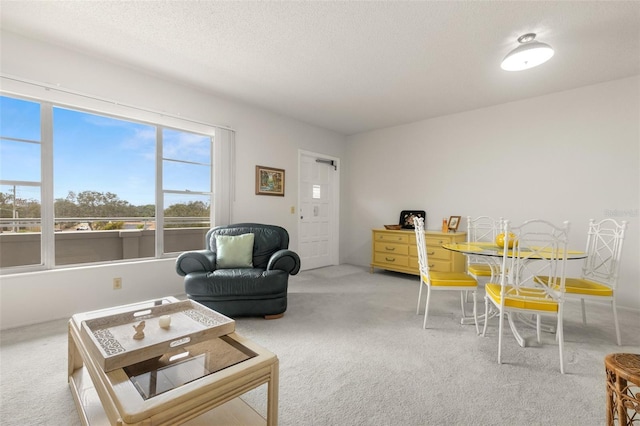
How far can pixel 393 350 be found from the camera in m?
2.18

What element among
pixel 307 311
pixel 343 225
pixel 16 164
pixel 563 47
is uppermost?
pixel 563 47

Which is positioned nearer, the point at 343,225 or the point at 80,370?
the point at 80,370

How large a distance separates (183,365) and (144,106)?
119 inches

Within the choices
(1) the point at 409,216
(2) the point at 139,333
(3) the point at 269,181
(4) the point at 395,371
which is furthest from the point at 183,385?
(1) the point at 409,216

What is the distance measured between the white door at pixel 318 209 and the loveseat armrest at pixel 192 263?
2202mm

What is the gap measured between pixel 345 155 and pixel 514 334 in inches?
168

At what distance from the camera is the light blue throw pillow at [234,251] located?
3.13 metres

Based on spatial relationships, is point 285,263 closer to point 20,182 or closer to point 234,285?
point 234,285

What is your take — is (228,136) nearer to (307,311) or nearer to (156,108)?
(156,108)

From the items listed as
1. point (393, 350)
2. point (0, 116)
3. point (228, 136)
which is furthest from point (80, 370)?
point (228, 136)

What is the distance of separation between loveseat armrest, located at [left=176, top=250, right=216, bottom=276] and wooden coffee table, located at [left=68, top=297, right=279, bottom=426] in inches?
47.3

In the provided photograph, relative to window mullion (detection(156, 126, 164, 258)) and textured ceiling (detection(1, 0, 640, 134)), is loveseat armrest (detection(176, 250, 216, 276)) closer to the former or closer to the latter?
window mullion (detection(156, 126, 164, 258))

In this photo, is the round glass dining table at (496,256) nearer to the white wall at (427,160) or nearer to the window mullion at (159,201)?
the white wall at (427,160)

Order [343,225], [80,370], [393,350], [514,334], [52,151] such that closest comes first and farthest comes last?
[80,370] < [393,350] < [514,334] < [52,151] < [343,225]
